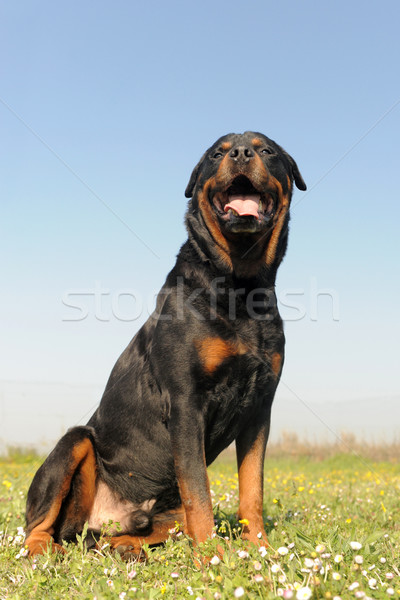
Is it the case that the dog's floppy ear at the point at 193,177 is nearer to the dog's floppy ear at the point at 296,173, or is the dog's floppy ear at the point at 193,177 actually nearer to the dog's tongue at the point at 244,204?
the dog's tongue at the point at 244,204

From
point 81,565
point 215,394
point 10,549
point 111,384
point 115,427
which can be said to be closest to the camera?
point 81,565

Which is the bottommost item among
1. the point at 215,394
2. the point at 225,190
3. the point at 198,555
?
the point at 198,555

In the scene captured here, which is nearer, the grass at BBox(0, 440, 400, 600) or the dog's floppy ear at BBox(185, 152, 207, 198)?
the grass at BBox(0, 440, 400, 600)

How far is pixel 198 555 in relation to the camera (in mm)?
2703

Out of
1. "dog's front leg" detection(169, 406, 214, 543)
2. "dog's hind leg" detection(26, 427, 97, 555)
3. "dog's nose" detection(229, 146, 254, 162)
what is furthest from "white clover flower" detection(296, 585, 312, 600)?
"dog's nose" detection(229, 146, 254, 162)

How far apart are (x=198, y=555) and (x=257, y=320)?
140 centimetres

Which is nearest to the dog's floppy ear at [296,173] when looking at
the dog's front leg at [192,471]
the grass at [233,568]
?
the dog's front leg at [192,471]

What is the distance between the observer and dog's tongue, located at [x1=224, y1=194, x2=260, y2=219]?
3.56 meters

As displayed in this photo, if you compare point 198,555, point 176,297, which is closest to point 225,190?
point 176,297

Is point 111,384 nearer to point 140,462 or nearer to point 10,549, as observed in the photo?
point 140,462

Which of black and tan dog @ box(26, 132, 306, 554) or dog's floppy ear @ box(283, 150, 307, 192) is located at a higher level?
dog's floppy ear @ box(283, 150, 307, 192)

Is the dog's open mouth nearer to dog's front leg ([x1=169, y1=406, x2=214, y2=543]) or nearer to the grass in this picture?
dog's front leg ([x1=169, y1=406, x2=214, y2=543])

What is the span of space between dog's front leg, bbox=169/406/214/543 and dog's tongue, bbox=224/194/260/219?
4.38ft

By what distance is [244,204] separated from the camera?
365cm
